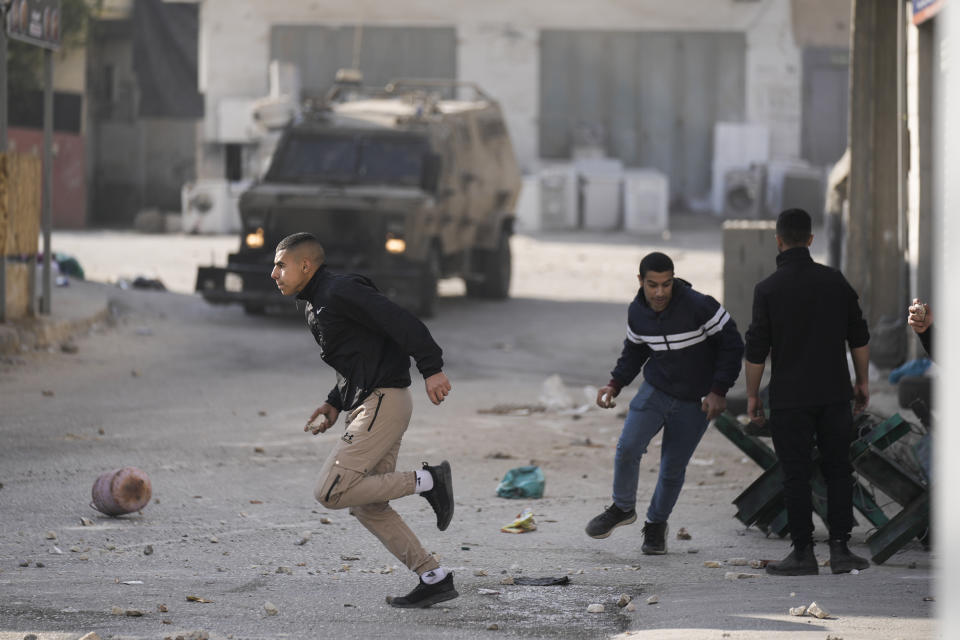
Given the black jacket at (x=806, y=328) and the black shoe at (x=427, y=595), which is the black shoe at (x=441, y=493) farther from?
the black jacket at (x=806, y=328)

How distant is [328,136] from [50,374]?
5992mm

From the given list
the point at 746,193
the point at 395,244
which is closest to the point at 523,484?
the point at 395,244

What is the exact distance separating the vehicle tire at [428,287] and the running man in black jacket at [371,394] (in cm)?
1016

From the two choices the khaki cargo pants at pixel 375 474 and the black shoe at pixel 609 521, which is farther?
the black shoe at pixel 609 521

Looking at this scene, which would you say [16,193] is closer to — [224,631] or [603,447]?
[603,447]

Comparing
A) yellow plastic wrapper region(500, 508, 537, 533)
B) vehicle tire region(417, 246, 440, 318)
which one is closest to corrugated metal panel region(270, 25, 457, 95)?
vehicle tire region(417, 246, 440, 318)

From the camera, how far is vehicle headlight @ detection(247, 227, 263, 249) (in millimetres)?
15898

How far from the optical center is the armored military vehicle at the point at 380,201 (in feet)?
51.2

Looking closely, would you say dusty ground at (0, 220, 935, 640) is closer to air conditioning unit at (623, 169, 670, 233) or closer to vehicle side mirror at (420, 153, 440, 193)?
vehicle side mirror at (420, 153, 440, 193)

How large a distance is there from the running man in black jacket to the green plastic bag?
249 cm

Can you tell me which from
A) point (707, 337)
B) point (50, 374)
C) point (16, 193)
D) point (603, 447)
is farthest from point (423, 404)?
point (707, 337)

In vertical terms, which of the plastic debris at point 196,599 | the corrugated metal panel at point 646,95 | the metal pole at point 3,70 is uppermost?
the corrugated metal panel at point 646,95

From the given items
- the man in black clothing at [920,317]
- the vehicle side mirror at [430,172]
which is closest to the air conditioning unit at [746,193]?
the vehicle side mirror at [430,172]

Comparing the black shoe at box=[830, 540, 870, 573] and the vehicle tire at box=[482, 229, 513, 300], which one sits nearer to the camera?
the black shoe at box=[830, 540, 870, 573]
